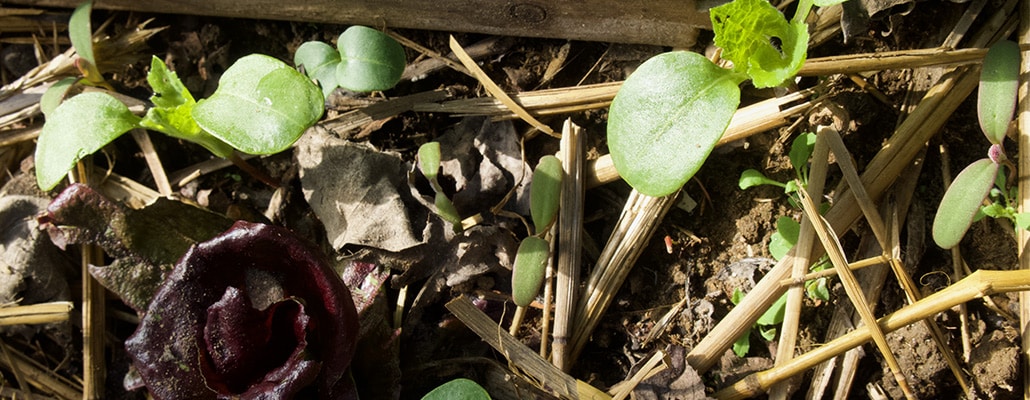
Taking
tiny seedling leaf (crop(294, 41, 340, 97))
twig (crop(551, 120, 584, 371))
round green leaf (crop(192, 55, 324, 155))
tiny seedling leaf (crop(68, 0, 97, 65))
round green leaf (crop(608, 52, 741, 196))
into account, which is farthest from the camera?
tiny seedling leaf (crop(68, 0, 97, 65))

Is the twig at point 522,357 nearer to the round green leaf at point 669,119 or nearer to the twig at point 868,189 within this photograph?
the twig at point 868,189

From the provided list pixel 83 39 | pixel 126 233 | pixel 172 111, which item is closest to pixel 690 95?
pixel 172 111

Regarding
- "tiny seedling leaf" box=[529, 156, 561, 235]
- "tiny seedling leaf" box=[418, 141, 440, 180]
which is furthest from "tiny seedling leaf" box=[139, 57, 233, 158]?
"tiny seedling leaf" box=[529, 156, 561, 235]

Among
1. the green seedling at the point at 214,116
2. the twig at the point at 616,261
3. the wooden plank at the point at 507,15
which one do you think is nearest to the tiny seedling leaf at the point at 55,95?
the green seedling at the point at 214,116

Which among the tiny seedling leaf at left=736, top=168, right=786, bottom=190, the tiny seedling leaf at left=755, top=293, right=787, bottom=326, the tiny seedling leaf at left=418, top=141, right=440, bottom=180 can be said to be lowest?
the tiny seedling leaf at left=418, top=141, right=440, bottom=180

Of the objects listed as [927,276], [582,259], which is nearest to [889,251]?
[927,276]

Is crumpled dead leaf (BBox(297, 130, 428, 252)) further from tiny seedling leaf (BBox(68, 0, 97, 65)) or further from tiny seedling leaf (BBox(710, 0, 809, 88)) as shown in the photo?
tiny seedling leaf (BBox(710, 0, 809, 88))

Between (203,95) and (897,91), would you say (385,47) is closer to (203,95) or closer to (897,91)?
(203,95)
